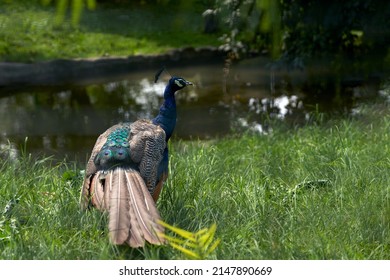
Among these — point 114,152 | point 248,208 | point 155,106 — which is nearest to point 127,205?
point 114,152

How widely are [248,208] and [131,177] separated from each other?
2.87 feet

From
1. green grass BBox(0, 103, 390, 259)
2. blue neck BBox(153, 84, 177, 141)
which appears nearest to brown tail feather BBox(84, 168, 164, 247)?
green grass BBox(0, 103, 390, 259)

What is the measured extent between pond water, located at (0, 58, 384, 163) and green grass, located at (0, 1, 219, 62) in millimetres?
1683

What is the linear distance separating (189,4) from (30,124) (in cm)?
716

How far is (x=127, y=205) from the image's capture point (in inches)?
141

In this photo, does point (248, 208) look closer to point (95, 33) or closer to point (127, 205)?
point (127, 205)

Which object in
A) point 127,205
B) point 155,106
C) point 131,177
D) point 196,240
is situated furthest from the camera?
point 155,106

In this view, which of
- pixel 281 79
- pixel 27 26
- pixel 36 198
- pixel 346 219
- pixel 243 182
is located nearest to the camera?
pixel 346 219

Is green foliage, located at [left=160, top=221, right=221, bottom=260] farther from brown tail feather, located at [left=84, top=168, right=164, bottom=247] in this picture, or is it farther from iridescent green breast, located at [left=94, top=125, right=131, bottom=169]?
iridescent green breast, located at [left=94, top=125, right=131, bottom=169]

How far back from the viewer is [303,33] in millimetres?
10625

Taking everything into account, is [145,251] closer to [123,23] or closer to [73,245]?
[73,245]

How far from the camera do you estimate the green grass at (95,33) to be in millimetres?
14025

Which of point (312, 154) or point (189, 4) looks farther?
point (312, 154)

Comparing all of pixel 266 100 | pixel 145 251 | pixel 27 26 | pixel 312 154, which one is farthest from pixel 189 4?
pixel 27 26
